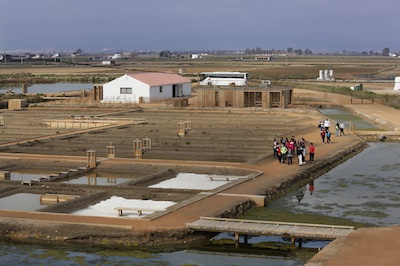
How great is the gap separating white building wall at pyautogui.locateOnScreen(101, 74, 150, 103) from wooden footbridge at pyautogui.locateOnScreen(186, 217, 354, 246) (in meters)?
39.1

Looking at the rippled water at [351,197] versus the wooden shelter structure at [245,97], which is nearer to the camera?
the rippled water at [351,197]

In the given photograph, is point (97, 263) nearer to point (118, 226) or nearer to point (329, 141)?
point (118, 226)

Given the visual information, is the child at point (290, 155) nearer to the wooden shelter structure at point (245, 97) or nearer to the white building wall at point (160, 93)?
the wooden shelter structure at point (245, 97)

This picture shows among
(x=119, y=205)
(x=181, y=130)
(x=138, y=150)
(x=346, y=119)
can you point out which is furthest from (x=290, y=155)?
(x=346, y=119)

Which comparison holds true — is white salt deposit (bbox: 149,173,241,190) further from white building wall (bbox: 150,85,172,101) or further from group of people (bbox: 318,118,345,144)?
white building wall (bbox: 150,85,172,101)

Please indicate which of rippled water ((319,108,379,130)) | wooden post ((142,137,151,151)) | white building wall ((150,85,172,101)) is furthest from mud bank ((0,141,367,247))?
white building wall ((150,85,172,101))

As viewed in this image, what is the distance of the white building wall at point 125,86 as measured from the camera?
58.2 meters

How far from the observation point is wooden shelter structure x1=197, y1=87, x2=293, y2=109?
177 feet

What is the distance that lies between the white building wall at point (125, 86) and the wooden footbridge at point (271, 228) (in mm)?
39102

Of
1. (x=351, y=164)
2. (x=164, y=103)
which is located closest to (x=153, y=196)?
(x=351, y=164)

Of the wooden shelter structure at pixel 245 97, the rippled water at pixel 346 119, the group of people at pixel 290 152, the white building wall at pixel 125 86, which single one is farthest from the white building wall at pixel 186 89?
the group of people at pixel 290 152

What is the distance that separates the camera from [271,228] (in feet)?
61.4

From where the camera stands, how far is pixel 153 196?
23.5m

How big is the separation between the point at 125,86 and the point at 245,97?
957cm
